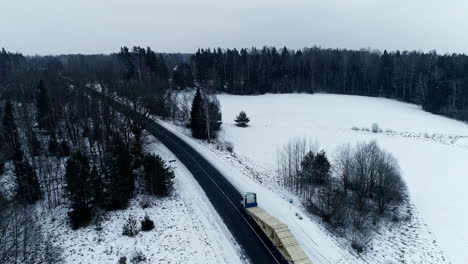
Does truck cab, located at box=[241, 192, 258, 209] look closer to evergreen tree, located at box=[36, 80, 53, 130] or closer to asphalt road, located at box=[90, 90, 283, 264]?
asphalt road, located at box=[90, 90, 283, 264]

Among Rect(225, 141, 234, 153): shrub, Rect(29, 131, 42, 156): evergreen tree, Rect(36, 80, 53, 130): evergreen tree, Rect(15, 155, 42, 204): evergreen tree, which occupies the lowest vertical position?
Rect(225, 141, 234, 153): shrub

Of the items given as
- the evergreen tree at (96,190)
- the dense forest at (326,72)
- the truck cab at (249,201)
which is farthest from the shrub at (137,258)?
the dense forest at (326,72)

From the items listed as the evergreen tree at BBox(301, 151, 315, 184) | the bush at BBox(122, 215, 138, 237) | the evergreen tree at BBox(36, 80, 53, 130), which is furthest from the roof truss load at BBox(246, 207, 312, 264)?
the evergreen tree at BBox(36, 80, 53, 130)

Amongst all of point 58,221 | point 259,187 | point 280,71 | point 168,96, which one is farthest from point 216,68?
point 58,221

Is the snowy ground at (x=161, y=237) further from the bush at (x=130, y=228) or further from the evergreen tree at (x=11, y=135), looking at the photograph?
the evergreen tree at (x=11, y=135)

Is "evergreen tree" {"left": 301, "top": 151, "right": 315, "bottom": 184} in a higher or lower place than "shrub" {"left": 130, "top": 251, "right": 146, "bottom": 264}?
higher

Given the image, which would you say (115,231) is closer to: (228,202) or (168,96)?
(228,202)

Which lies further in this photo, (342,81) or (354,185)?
(342,81)
